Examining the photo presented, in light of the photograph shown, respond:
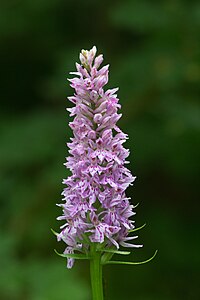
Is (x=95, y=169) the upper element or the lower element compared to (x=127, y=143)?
lower

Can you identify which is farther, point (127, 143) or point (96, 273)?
point (127, 143)

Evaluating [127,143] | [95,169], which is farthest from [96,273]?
[127,143]

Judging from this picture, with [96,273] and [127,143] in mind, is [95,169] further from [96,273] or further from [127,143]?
[127,143]

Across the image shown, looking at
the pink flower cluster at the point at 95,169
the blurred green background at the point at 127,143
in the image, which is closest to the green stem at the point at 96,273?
the pink flower cluster at the point at 95,169

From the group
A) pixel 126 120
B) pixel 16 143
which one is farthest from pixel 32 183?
pixel 126 120

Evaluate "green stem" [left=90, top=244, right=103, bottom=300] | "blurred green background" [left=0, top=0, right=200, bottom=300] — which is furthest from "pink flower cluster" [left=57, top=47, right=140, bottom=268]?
"blurred green background" [left=0, top=0, right=200, bottom=300]

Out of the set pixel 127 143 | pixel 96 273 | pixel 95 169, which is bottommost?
pixel 96 273

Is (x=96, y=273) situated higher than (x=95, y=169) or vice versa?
(x=95, y=169)
